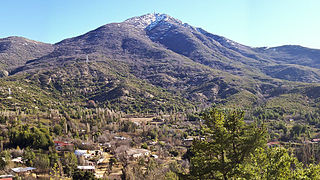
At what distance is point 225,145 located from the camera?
10.9 metres

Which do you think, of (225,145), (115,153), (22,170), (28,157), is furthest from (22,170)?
(225,145)

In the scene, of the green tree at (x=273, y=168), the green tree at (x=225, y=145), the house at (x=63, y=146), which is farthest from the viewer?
the house at (x=63, y=146)

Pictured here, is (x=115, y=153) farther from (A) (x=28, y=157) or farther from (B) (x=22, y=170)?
(B) (x=22, y=170)

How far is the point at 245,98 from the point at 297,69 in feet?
307

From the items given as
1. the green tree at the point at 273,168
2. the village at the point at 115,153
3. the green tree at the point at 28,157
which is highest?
the green tree at the point at 273,168

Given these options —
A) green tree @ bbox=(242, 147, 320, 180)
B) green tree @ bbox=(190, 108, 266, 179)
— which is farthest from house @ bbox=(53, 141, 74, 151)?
green tree @ bbox=(242, 147, 320, 180)

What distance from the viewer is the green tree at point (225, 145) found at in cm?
1088

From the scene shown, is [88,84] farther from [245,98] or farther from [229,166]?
[229,166]

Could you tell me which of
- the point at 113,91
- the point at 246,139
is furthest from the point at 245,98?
the point at 246,139

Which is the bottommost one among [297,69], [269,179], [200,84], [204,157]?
[269,179]

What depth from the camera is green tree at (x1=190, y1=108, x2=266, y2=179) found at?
1088 centimetres

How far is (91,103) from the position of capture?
108 meters

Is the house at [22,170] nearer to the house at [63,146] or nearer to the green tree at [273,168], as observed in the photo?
the house at [63,146]

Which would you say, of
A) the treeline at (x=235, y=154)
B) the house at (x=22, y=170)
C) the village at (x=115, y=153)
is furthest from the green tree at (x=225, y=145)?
the house at (x=22, y=170)
